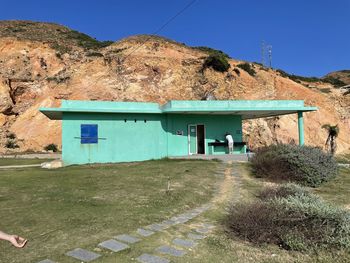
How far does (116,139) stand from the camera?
18.6 meters

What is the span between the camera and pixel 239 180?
12.0 meters

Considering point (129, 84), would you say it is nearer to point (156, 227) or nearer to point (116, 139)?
point (116, 139)

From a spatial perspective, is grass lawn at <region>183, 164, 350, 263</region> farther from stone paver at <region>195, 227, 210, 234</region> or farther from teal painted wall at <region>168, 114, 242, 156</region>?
→ teal painted wall at <region>168, 114, 242, 156</region>

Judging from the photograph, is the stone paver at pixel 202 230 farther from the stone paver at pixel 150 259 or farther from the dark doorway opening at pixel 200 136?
the dark doorway opening at pixel 200 136

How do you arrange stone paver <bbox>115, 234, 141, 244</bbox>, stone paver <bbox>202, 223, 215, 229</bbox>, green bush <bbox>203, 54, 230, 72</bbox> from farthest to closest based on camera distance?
green bush <bbox>203, 54, 230, 72</bbox>, stone paver <bbox>202, 223, 215, 229</bbox>, stone paver <bbox>115, 234, 141, 244</bbox>

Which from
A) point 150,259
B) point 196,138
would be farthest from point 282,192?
point 196,138

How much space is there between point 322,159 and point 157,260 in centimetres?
1007

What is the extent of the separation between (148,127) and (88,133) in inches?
139

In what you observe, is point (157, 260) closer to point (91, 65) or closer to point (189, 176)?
point (189, 176)

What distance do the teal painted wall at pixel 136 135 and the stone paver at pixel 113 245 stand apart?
1312cm

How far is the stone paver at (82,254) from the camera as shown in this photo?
4.46 metres

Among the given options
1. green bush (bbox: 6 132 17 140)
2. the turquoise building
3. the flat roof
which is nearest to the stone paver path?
the turquoise building

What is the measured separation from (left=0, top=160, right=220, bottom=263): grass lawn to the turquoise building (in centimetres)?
595

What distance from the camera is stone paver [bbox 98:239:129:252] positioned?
15.8ft
